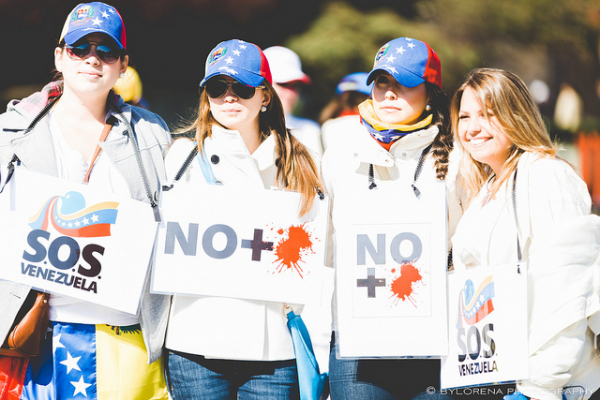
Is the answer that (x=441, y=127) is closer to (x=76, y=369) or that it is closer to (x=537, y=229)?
(x=537, y=229)

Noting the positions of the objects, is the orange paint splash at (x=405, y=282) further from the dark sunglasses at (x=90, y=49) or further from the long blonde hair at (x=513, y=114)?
the dark sunglasses at (x=90, y=49)

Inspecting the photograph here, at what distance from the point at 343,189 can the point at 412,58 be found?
68cm

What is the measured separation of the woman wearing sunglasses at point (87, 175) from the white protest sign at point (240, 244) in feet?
0.64

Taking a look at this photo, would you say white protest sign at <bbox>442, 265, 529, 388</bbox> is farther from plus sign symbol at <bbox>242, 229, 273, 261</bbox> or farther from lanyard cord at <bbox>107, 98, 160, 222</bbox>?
lanyard cord at <bbox>107, 98, 160, 222</bbox>

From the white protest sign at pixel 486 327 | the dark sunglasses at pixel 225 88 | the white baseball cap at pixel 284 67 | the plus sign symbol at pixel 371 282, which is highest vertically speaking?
the white baseball cap at pixel 284 67

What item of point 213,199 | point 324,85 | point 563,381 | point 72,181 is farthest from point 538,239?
point 324,85

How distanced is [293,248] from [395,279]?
0.49m

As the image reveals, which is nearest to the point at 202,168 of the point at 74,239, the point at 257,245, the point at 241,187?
the point at 241,187

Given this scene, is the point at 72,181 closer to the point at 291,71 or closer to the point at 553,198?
the point at 553,198

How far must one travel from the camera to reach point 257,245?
3123mm

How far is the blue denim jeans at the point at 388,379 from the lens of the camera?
297cm

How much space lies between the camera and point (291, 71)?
5.64m

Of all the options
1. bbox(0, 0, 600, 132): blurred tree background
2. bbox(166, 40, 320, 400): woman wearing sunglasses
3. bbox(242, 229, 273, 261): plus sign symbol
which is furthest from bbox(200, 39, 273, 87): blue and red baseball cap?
bbox(0, 0, 600, 132): blurred tree background

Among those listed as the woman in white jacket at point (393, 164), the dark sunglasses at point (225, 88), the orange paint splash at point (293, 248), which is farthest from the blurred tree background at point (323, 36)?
the orange paint splash at point (293, 248)
